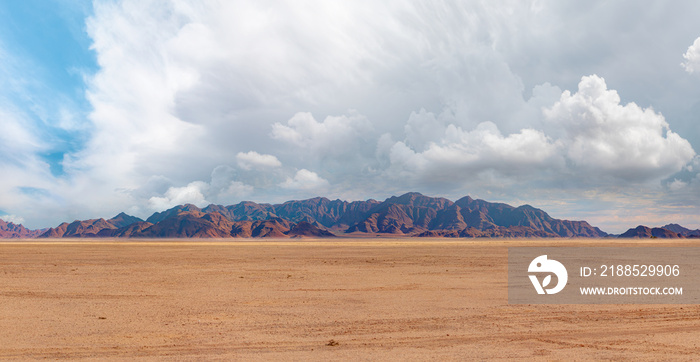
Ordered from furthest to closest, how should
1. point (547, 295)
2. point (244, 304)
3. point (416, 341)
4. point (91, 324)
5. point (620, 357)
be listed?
point (547, 295)
point (244, 304)
point (91, 324)
point (416, 341)
point (620, 357)

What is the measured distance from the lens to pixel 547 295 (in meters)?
19.9

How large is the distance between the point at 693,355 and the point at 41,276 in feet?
106

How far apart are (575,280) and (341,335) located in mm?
18892

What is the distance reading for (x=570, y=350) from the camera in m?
11.1

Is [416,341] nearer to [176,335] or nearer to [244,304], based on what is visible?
[176,335]

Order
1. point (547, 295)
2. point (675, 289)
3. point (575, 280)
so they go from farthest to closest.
A: point (575, 280) < point (675, 289) < point (547, 295)

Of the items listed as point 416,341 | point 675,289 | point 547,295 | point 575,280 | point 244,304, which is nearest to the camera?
point 416,341

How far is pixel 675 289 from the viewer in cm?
2194

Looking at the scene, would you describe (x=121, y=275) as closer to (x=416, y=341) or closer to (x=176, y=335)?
(x=176, y=335)

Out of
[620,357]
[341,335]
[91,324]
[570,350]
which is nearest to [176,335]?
[91,324]

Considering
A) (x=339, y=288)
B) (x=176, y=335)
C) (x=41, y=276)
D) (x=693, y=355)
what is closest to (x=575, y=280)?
(x=339, y=288)

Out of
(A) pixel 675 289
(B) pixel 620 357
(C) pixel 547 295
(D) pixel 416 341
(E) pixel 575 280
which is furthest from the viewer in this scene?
(E) pixel 575 280

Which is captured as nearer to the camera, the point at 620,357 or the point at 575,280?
the point at 620,357

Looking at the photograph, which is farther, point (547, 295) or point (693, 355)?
point (547, 295)
